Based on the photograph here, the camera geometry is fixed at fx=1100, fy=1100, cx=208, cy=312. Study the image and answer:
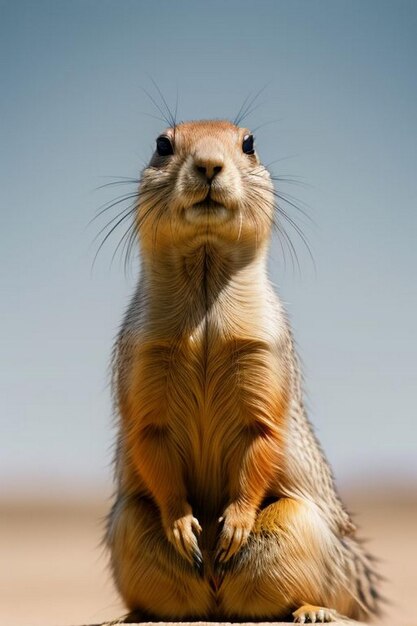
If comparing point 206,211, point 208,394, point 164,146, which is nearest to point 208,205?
A: point 206,211

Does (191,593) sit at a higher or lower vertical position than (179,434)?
lower

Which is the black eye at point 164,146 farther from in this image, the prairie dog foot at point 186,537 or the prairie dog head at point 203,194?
the prairie dog foot at point 186,537

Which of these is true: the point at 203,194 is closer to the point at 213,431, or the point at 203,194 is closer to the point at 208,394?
the point at 208,394

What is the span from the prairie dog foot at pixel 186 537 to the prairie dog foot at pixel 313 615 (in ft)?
2.41

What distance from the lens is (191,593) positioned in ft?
24.8

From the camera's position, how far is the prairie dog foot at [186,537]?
7.45m

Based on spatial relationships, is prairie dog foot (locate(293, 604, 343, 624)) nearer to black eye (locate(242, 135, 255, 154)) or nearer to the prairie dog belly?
the prairie dog belly

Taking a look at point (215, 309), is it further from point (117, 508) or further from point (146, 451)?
point (117, 508)

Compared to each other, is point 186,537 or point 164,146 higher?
point 164,146

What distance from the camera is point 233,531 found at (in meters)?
7.43

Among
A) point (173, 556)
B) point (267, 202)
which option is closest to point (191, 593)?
point (173, 556)

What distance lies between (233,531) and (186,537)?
0.32 meters

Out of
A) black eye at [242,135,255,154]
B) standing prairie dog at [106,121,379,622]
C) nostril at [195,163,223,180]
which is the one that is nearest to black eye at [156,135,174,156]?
standing prairie dog at [106,121,379,622]

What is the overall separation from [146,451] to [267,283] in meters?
1.54
